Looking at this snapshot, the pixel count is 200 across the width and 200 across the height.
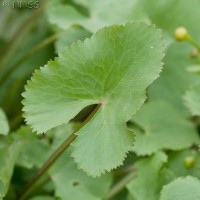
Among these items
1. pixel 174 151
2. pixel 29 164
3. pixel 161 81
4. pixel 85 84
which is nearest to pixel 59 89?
pixel 85 84

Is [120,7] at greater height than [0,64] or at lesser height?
greater

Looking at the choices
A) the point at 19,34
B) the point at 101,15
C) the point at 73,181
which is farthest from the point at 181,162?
the point at 19,34

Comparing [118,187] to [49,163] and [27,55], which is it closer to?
[49,163]

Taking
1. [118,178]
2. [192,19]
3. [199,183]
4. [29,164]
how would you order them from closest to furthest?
[199,183] → [29,164] → [118,178] → [192,19]

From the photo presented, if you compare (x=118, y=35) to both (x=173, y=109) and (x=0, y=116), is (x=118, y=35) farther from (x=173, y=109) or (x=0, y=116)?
(x=173, y=109)

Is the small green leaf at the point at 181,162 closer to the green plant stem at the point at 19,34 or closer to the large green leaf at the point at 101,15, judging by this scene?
the large green leaf at the point at 101,15

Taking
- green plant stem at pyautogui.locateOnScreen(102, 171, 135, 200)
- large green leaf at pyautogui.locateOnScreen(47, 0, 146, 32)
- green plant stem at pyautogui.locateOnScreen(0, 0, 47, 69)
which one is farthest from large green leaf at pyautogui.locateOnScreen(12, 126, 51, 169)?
green plant stem at pyautogui.locateOnScreen(0, 0, 47, 69)

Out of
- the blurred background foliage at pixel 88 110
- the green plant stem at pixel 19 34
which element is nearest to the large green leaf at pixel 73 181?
the blurred background foliage at pixel 88 110
